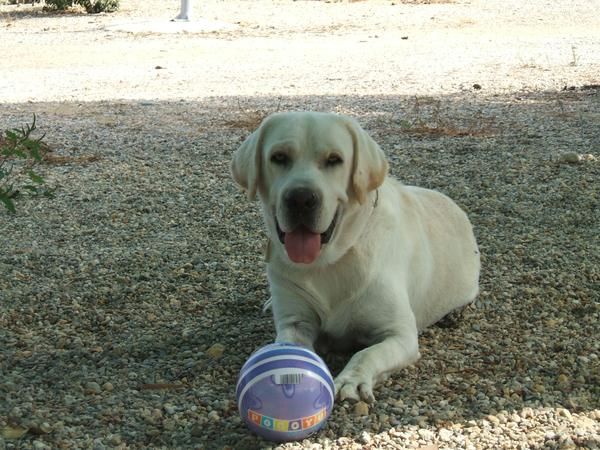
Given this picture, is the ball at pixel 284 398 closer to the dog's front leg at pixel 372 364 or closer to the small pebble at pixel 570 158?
the dog's front leg at pixel 372 364

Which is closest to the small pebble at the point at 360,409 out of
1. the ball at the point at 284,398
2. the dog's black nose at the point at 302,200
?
the ball at the point at 284,398

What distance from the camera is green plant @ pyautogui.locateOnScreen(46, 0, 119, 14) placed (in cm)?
2131

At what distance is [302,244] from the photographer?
12.5 feet

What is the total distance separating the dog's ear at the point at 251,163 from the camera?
13.0 feet

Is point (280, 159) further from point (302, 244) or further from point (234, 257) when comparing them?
point (234, 257)

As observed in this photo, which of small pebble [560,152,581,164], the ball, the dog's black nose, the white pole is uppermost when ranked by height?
the dog's black nose

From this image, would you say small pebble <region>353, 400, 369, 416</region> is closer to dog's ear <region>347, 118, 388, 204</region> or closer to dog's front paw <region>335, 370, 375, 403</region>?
dog's front paw <region>335, 370, 375, 403</region>

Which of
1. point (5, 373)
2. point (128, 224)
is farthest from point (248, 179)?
point (128, 224)

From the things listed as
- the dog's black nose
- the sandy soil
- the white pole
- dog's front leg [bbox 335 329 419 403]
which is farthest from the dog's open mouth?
the white pole

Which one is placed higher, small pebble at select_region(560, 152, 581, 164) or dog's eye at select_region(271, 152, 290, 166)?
dog's eye at select_region(271, 152, 290, 166)

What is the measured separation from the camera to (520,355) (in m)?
4.11

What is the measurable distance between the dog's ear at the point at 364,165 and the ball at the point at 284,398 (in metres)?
0.85

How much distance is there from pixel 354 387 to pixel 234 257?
220 centimetres

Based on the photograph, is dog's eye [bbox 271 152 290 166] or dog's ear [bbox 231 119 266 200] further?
dog's ear [bbox 231 119 266 200]
